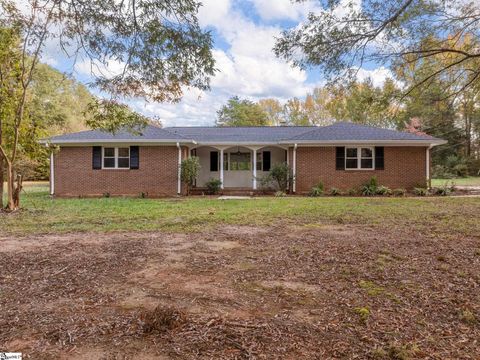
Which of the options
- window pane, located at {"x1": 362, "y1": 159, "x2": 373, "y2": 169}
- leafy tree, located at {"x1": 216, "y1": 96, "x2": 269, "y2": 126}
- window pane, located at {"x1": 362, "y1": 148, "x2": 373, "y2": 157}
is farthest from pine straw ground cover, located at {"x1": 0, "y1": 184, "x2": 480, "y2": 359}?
leafy tree, located at {"x1": 216, "y1": 96, "x2": 269, "y2": 126}

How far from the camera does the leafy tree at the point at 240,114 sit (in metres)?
37.8

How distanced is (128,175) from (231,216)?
26.2 ft

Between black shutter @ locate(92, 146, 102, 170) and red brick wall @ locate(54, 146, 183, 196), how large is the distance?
138 mm

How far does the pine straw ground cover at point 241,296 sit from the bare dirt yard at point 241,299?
0.05 feet

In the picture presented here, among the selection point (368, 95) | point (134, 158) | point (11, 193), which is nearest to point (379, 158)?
point (368, 95)

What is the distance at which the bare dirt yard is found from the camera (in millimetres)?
2658

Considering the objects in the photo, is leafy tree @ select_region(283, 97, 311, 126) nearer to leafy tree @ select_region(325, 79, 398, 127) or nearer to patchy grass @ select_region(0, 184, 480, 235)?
patchy grass @ select_region(0, 184, 480, 235)

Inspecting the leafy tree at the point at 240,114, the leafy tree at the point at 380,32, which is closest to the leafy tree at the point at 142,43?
the leafy tree at the point at 380,32

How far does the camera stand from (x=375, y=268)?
15.1 feet

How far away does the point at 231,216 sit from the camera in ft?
30.3

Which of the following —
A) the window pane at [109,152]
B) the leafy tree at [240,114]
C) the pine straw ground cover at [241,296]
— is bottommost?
the pine straw ground cover at [241,296]

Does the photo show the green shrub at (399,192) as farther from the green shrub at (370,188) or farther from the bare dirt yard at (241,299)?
the bare dirt yard at (241,299)

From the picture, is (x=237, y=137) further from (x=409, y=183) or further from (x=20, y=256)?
(x=20, y=256)

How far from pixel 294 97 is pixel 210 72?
134 ft
